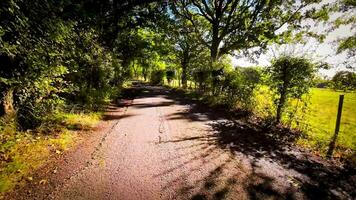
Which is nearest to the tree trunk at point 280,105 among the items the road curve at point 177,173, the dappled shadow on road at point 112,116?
the road curve at point 177,173

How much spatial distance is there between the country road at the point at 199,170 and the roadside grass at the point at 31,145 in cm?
91

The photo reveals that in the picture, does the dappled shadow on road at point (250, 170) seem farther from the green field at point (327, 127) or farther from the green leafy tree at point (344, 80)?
the green leafy tree at point (344, 80)

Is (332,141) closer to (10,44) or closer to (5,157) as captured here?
(5,157)

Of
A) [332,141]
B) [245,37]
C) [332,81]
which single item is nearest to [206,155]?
[332,141]

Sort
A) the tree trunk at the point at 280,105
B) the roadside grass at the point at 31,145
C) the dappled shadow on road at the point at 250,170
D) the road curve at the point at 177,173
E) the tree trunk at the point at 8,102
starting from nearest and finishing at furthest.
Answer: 1. the road curve at the point at 177,173
2. the dappled shadow on road at the point at 250,170
3. the roadside grass at the point at 31,145
4. the tree trunk at the point at 8,102
5. the tree trunk at the point at 280,105

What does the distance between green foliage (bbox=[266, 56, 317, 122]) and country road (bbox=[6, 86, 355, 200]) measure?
2.20 meters

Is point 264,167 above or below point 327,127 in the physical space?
above

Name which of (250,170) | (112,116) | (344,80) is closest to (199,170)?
(250,170)

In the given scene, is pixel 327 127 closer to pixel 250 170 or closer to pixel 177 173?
pixel 250 170

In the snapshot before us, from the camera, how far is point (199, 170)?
4.93 m

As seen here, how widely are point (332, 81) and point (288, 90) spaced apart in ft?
4.79

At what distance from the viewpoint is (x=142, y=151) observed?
234 inches

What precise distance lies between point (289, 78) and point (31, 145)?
29.3 ft

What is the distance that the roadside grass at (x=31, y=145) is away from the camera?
14.3ft
